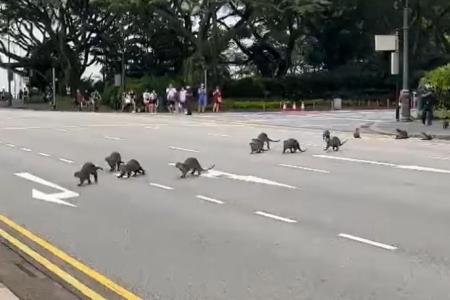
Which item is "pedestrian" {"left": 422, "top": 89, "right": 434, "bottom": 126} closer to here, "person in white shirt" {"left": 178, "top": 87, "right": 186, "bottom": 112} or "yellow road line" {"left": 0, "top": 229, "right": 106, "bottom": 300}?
"person in white shirt" {"left": 178, "top": 87, "right": 186, "bottom": 112}

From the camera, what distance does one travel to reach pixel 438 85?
3120 cm

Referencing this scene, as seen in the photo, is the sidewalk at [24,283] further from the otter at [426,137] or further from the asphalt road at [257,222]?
the otter at [426,137]

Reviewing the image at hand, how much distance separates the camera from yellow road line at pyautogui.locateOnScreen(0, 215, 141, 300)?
6567mm

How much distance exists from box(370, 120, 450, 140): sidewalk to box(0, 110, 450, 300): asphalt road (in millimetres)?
5951

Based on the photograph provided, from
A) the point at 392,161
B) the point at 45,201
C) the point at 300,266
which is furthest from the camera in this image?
the point at 392,161

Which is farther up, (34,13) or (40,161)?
(34,13)

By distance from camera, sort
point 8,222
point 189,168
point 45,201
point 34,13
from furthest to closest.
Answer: point 34,13, point 189,168, point 45,201, point 8,222

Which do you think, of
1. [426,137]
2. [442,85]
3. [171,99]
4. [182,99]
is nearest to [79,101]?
[171,99]

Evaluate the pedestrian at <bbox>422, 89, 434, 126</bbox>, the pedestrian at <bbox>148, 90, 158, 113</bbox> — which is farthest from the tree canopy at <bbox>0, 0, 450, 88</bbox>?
the pedestrian at <bbox>422, 89, 434, 126</bbox>

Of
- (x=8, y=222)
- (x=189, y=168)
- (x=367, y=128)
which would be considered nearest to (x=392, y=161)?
(x=189, y=168)

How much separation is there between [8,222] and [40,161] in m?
7.62

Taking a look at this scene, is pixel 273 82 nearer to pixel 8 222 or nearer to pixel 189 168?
pixel 189 168

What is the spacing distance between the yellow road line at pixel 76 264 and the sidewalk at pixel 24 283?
38cm

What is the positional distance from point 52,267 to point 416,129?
71.1 feet
